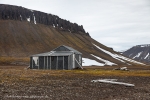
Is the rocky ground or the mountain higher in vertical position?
the mountain

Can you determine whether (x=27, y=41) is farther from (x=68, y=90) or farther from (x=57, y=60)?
(x=68, y=90)

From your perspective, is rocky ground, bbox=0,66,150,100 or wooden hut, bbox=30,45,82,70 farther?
wooden hut, bbox=30,45,82,70

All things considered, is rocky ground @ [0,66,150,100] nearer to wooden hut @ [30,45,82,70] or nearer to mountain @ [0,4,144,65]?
wooden hut @ [30,45,82,70]

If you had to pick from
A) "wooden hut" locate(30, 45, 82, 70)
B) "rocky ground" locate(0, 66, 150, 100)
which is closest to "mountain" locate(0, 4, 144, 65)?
"wooden hut" locate(30, 45, 82, 70)

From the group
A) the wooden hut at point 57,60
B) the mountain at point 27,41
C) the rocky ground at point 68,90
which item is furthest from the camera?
the mountain at point 27,41

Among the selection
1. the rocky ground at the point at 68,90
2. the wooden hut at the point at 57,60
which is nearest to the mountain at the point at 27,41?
the wooden hut at the point at 57,60

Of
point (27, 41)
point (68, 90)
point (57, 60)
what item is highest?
point (27, 41)

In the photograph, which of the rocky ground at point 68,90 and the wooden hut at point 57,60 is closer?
the rocky ground at point 68,90

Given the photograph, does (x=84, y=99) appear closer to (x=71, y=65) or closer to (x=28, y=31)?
(x=71, y=65)

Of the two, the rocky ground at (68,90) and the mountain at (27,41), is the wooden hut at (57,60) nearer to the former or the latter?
the rocky ground at (68,90)

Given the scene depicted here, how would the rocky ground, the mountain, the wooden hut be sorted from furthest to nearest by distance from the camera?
the mountain
the wooden hut
the rocky ground

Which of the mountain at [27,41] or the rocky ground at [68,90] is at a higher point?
the mountain at [27,41]

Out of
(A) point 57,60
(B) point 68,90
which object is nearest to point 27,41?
(A) point 57,60

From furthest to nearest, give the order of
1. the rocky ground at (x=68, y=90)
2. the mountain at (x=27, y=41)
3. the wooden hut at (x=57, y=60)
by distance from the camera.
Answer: the mountain at (x=27, y=41), the wooden hut at (x=57, y=60), the rocky ground at (x=68, y=90)
